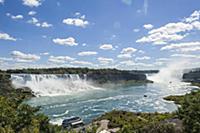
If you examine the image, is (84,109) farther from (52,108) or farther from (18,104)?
(18,104)

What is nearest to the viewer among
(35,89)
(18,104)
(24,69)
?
(18,104)

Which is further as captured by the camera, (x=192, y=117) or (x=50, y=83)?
Answer: (x=50, y=83)

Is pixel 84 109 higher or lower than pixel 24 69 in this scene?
lower

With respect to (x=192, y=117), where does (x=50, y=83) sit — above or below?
above

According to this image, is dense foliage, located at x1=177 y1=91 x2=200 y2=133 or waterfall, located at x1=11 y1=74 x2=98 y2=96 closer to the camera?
dense foliage, located at x1=177 y1=91 x2=200 y2=133

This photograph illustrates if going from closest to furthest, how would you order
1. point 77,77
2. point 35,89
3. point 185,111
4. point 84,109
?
point 185,111 < point 84,109 < point 35,89 < point 77,77

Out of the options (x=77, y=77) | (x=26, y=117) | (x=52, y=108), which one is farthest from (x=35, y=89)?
(x=26, y=117)

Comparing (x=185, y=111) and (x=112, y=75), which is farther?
(x=112, y=75)

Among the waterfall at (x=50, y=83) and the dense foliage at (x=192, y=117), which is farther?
the waterfall at (x=50, y=83)
